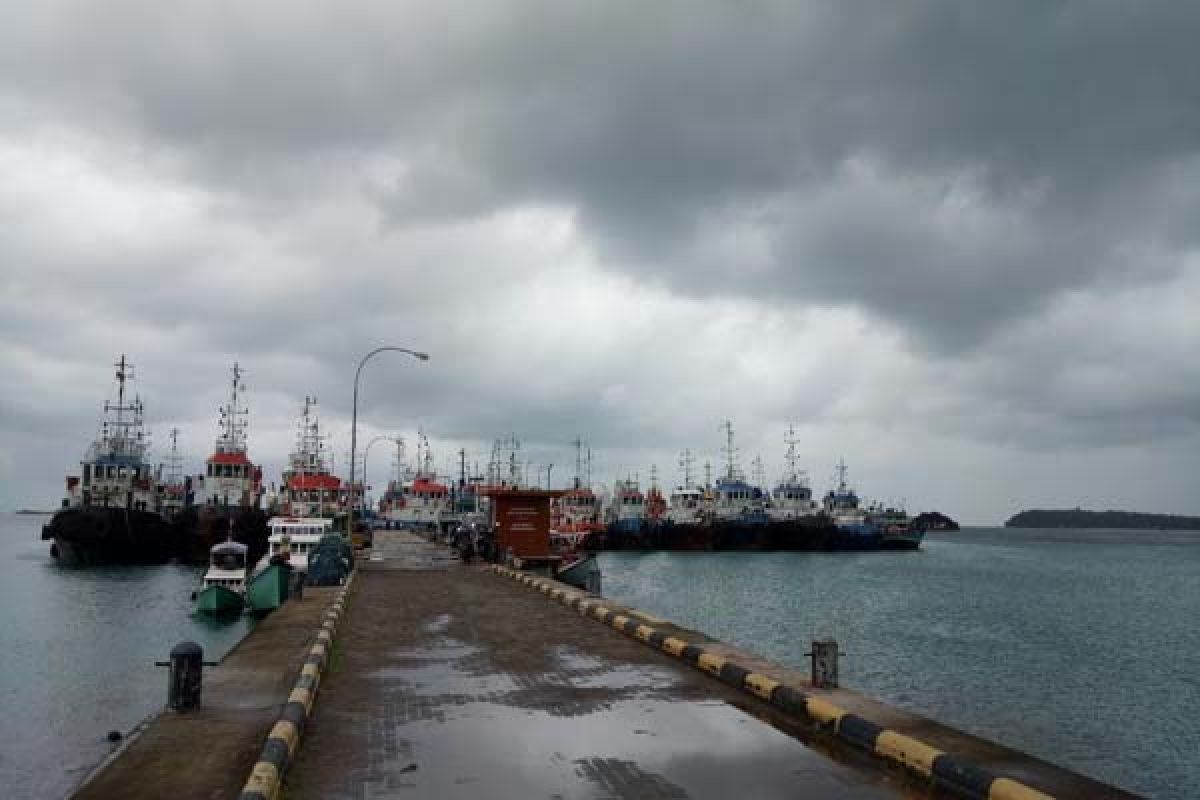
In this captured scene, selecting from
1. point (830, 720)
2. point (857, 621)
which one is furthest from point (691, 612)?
point (830, 720)

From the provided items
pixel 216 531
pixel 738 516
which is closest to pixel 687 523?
pixel 738 516

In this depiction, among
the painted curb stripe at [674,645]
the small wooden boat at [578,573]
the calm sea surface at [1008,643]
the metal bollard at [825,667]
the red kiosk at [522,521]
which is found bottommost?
the calm sea surface at [1008,643]

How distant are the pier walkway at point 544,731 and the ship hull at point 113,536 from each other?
6174 cm

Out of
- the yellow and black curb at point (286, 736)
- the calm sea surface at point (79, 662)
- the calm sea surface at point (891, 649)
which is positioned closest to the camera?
the yellow and black curb at point (286, 736)

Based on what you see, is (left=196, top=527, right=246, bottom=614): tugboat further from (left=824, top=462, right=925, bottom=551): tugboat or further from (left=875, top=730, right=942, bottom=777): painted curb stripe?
(left=824, top=462, right=925, bottom=551): tugboat

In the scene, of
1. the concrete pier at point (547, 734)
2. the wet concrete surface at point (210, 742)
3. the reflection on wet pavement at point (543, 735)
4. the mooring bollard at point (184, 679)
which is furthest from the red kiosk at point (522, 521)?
the mooring bollard at point (184, 679)

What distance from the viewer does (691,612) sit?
4800 cm

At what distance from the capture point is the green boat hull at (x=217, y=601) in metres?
39.8

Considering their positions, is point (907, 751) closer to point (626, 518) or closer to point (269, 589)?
Result: point (269, 589)

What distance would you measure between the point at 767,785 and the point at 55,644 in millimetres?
33668

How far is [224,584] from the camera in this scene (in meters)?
42.3

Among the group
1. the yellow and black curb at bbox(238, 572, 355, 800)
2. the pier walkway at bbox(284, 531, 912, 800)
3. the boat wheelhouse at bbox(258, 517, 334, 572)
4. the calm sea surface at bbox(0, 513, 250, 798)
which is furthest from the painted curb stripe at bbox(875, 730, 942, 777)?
the boat wheelhouse at bbox(258, 517, 334, 572)

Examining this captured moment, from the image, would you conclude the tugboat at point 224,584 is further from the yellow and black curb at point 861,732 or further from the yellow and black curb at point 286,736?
the yellow and black curb at point 861,732

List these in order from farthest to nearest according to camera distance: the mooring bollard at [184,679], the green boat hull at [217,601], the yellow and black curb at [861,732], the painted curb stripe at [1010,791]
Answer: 1. the green boat hull at [217,601]
2. the mooring bollard at [184,679]
3. the yellow and black curb at [861,732]
4. the painted curb stripe at [1010,791]
